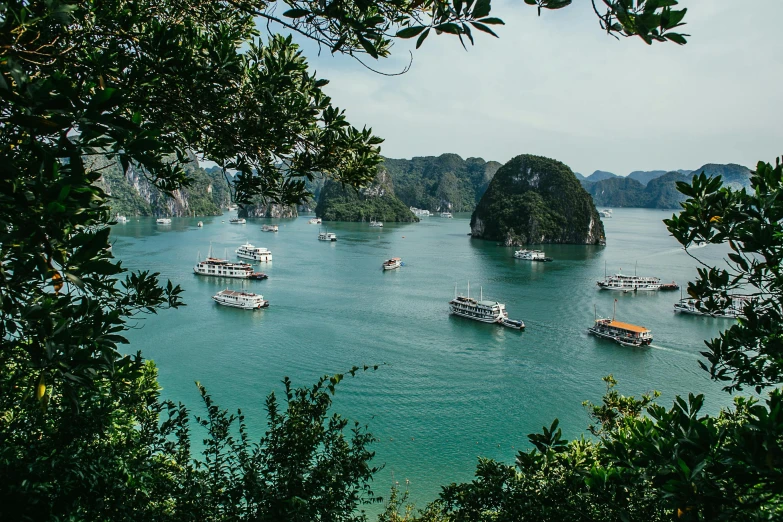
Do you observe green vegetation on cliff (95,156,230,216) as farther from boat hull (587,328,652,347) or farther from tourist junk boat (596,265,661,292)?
boat hull (587,328,652,347)

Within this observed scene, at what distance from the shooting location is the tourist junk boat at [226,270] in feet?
106

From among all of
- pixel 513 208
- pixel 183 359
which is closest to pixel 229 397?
pixel 183 359

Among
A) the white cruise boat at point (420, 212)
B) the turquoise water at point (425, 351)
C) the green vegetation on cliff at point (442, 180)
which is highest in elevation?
the green vegetation on cliff at point (442, 180)

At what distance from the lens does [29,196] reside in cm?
133

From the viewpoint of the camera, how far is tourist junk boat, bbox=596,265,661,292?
101 feet

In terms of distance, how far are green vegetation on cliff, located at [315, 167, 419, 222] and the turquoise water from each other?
47.9 meters

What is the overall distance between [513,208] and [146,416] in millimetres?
58939

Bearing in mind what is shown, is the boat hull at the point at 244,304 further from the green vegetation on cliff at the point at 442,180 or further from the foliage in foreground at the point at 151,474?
the green vegetation on cliff at the point at 442,180

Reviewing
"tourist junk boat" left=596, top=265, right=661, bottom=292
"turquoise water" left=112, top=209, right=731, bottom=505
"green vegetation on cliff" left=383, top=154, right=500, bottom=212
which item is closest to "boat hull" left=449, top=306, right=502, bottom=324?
"turquoise water" left=112, top=209, right=731, bottom=505

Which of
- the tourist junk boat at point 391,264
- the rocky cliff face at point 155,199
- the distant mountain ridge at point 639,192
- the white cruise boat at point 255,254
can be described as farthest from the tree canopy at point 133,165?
the distant mountain ridge at point 639,192

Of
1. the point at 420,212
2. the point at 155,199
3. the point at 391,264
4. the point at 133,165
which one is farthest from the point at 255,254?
the point at 420,212

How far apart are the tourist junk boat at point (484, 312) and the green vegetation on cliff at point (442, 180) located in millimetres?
94129

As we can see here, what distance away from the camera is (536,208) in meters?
58.6

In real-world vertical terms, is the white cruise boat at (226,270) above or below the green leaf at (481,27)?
below
